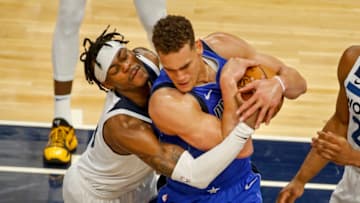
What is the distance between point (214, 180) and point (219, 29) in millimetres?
4170

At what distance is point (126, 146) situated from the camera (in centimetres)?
452

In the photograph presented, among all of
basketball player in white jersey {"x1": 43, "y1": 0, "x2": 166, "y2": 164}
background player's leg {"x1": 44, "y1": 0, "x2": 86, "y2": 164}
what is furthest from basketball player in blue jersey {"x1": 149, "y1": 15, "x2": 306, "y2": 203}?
background player's leg {"x1": 44, "y1": 0, "x2": 86, "y2": 164}

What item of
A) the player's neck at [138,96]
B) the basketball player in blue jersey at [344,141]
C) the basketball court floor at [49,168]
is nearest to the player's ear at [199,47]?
the player's neck at [138,96]

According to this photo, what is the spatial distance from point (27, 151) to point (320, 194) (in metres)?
2.23

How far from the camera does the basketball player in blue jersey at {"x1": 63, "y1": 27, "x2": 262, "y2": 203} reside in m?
4.31

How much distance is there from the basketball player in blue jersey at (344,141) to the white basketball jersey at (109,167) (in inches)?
34.7

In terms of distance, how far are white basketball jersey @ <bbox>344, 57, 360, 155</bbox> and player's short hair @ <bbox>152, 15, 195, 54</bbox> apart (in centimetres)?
89

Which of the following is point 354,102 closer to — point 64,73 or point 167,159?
point 167,159

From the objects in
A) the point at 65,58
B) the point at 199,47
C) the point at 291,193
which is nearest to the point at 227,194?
the point at 291,193

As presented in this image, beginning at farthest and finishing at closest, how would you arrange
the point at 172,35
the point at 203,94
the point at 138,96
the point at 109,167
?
the point at 109,167 < the point at 138,96 < the point at 203,94 < the point at 172,35

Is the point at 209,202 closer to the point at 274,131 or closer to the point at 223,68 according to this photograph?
the point at 223,68

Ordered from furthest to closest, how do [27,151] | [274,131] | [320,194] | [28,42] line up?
[28,42]
[274,131]
[27,151]
[320,194]

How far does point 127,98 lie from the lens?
15.4ft

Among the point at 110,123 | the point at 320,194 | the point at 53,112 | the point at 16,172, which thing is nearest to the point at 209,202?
the point at 110,123
